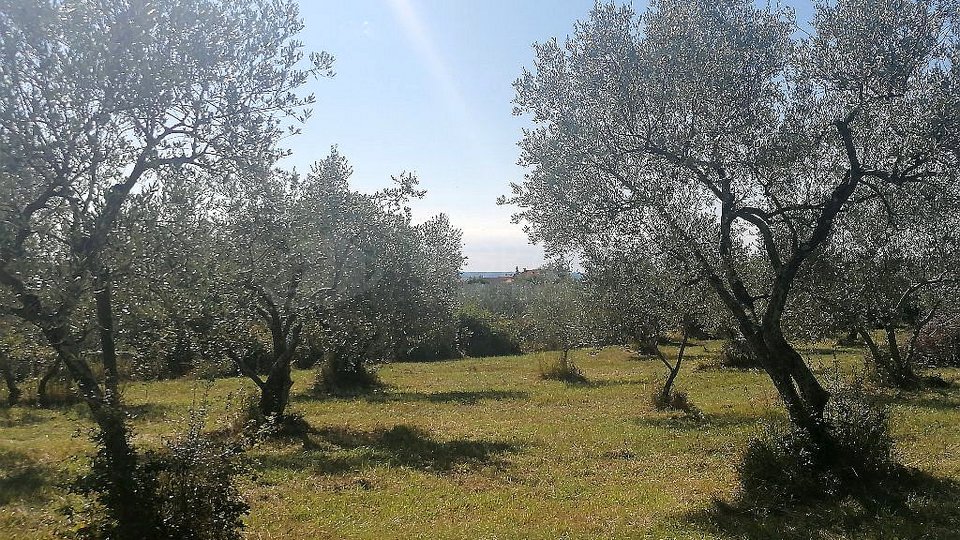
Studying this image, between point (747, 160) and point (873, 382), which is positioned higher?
point (747, 160)

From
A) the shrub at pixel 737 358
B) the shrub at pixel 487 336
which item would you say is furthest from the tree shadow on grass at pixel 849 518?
the shrub at pixel 487 336

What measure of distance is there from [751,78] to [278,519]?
37.7 ft

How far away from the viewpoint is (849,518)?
9953 mm

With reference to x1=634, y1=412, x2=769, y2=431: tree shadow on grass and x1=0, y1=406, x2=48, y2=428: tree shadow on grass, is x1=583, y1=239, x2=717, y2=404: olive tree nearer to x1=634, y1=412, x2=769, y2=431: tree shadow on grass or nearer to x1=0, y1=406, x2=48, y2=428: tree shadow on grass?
x1=634, y1=412, x2=769, y2=431: tree shadow on grass

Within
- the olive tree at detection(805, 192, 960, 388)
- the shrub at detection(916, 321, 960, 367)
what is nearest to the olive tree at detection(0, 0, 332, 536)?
the olive tree at detection(805, 192, 960, 388)

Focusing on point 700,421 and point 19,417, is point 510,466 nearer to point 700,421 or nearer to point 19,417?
point 700,421

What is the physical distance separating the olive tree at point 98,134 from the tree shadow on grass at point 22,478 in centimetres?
495

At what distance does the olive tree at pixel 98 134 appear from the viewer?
26.9ft

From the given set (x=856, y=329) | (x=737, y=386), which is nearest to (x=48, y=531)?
(x=856, y=329)

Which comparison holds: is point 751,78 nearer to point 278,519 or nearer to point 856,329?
point 856,329

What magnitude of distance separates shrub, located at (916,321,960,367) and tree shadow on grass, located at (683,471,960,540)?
22.4 meters

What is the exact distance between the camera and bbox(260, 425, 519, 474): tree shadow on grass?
48.9ft

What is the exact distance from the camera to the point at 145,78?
31.7 feet

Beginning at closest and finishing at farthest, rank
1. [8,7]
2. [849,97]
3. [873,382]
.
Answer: [8,7] < [849,97] < [873,382]
